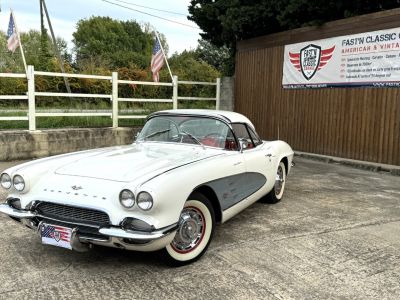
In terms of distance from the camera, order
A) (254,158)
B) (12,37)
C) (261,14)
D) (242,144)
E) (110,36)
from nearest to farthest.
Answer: (242,144)
(254,158)
(12,37)
(261,14)
(110,36)

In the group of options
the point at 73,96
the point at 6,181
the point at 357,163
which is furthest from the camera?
the point at 73,96

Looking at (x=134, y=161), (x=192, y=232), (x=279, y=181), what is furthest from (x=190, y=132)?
(x=279, y=181)

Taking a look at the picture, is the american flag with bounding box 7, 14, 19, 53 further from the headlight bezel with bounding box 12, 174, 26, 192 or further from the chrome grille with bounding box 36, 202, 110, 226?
the chrome grille with bounding box 36, 202, 110, 226

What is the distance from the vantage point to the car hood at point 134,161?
3.72 m

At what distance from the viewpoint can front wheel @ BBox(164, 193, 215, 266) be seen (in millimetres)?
3738

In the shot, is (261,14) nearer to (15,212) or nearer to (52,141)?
(52,141)

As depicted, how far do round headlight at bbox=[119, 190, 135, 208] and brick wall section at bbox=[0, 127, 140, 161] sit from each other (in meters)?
6.38

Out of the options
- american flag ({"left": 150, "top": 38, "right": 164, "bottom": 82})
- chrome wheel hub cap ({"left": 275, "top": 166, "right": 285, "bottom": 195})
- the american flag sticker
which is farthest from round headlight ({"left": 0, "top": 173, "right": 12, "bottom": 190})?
american flag ({"left": 150, "top": 38, "right": 164, "bottom": 82})

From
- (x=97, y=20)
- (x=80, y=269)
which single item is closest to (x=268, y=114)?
(x=80, y=269)

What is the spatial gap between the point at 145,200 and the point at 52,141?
6.81m

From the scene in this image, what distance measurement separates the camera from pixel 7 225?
488cm

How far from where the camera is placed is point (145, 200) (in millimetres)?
3371

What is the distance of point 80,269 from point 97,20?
57.4m

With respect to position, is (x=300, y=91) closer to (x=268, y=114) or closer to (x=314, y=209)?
(x=268, y=114)
